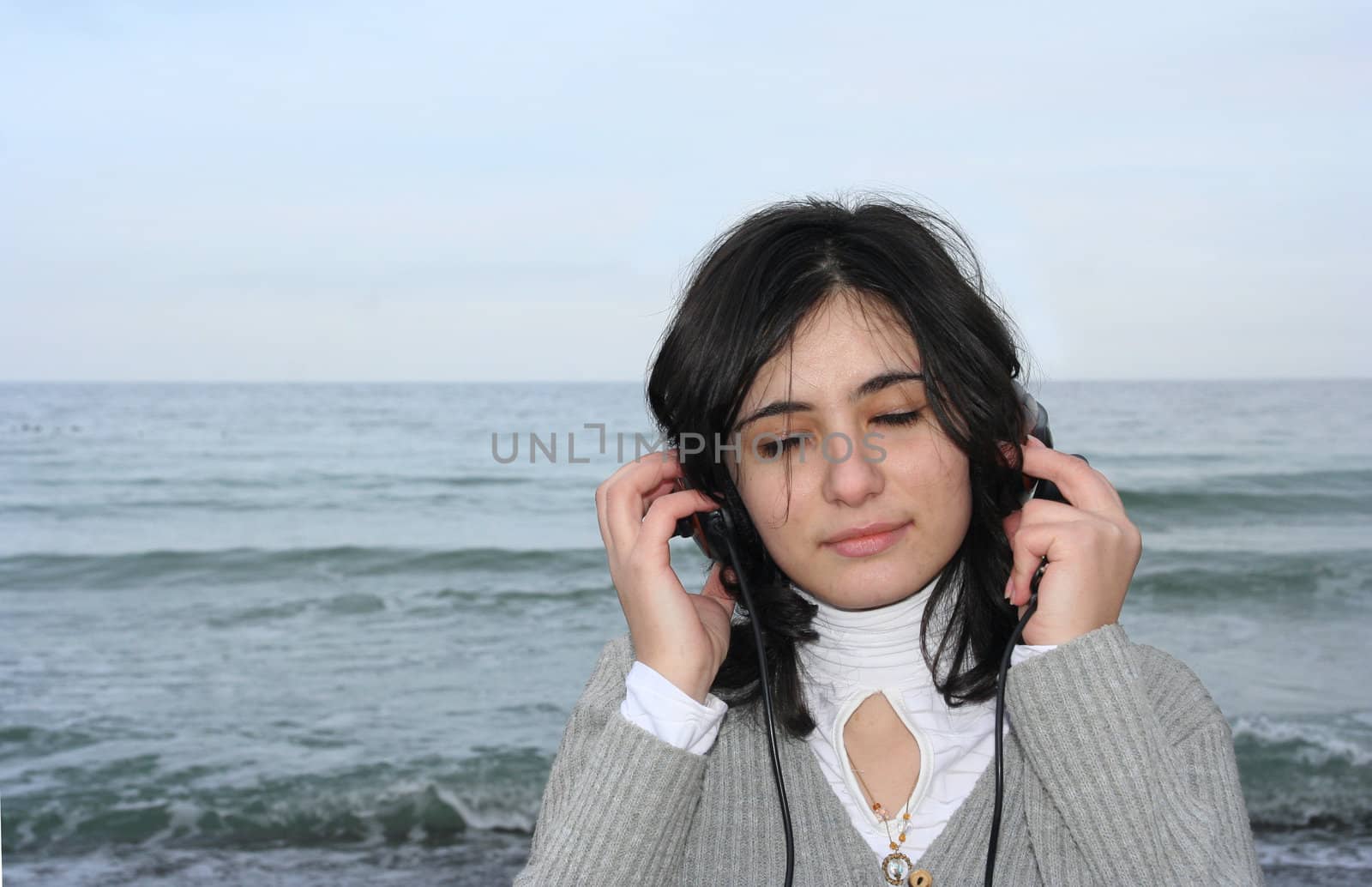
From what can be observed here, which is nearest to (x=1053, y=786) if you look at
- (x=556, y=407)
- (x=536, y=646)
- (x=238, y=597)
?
(x=536, y=646)

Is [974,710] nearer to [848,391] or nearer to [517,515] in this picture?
[848,391]

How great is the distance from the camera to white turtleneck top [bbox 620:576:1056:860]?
4.71 feet

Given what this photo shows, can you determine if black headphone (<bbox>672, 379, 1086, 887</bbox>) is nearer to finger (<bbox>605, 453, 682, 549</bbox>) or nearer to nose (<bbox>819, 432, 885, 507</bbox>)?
finger (<bbox>605, 453, 682, 549</bbox>)

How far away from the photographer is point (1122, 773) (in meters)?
1.33

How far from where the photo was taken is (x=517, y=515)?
1070 cm

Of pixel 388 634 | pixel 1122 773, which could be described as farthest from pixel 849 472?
pixel 388 634

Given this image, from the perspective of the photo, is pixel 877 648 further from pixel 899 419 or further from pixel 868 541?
pixel 899 419

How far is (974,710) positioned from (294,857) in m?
3.28

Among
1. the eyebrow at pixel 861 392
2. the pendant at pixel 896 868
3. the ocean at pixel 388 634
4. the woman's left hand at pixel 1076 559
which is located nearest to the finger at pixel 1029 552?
the woman's left hand at pixel 1076 559

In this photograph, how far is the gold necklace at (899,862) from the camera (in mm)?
1424

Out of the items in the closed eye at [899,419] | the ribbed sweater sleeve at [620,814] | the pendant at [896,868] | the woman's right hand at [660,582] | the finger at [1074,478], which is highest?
the closed eye at [899,419]

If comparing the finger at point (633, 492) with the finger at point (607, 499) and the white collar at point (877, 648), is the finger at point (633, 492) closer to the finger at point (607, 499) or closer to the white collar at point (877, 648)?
the finger at point (607, 499)

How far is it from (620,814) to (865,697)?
435 millimetres

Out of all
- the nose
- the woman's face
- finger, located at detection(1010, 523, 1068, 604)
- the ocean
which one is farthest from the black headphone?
the ocean
